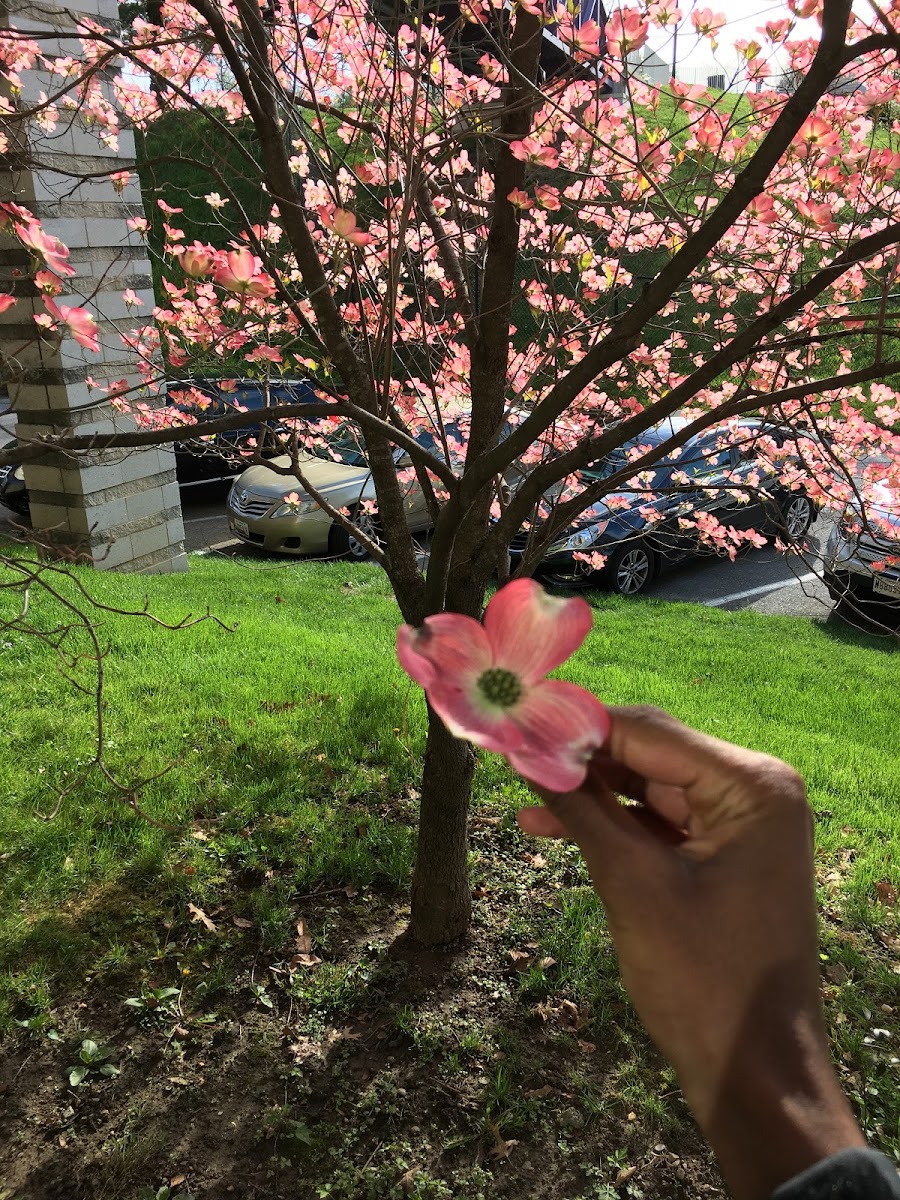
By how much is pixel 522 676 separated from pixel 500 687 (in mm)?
23

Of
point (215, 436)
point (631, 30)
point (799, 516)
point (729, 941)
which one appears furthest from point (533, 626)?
point (799, 516)

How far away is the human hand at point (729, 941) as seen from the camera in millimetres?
763

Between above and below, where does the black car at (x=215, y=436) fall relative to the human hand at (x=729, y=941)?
below

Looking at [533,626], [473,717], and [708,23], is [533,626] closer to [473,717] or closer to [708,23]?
[473,717]

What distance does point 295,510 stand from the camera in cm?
850

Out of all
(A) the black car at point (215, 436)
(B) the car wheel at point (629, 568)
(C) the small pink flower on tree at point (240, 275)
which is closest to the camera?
(C) the small pink flower on tree at point (240, 275)

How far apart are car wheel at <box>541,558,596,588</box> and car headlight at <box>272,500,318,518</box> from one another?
8.53ft

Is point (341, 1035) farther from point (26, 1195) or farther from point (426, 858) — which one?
point (26, 1195)

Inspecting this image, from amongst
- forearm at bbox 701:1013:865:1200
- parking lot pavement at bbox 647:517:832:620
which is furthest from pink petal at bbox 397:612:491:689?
parking lot pavement at bbox 647:517:832:620

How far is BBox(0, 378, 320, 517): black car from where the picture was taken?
140 inches

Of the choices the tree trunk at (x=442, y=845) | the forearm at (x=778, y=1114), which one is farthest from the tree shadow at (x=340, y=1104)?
the forearm at (x=778, y=1114)

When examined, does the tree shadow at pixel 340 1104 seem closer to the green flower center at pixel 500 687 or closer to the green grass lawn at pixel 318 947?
the green grass lawn at pixel 318 947

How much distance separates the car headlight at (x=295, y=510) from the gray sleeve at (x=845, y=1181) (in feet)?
26.5

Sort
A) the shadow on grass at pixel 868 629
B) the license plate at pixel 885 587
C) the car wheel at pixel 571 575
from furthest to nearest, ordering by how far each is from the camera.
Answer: the car wheel at pixel 571 575
the shadow on grass at pixel 868 629
the license plate at pixel 885 587
